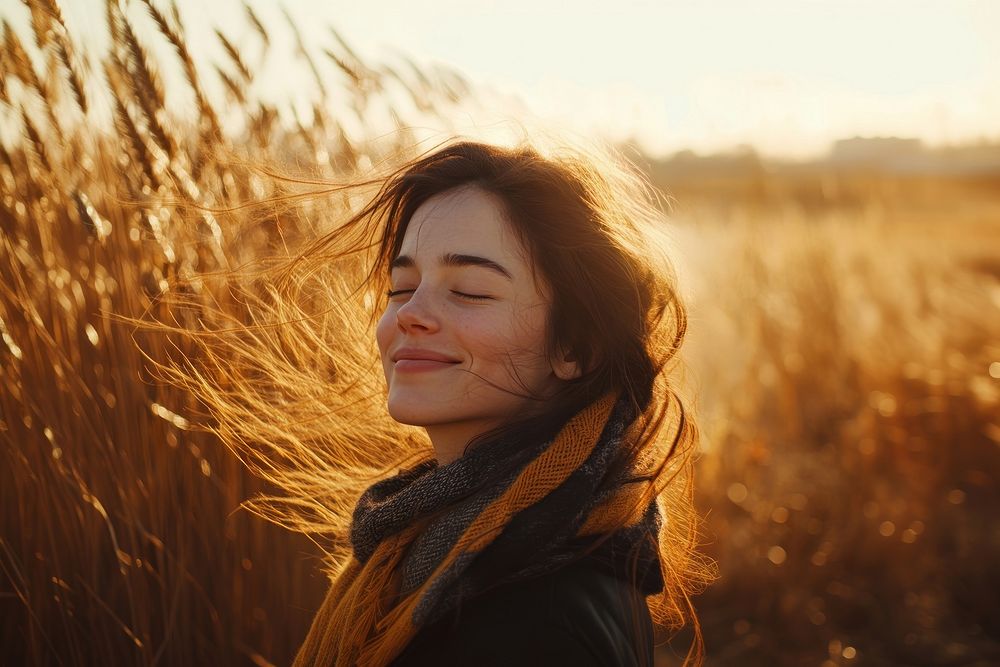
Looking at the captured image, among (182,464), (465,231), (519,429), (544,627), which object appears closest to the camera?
(544,627)

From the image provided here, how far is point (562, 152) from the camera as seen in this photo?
173 cm

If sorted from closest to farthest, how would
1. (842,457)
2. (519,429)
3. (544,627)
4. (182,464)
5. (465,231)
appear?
Result: 1. (544,627)
2. (519,429)
3. (465,231)
4. (182,464)
5. (842,457)

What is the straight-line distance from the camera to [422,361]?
4.84 feet

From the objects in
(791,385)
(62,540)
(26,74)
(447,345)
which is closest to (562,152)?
(447,345)

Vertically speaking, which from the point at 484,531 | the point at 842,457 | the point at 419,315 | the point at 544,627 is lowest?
the point at 842,457

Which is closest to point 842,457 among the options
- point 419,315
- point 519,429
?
point 519,429

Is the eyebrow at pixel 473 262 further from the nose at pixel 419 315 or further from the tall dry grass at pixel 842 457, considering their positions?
the tall dry grass at pixel 842 457

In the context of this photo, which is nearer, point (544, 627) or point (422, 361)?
point (544, 627)

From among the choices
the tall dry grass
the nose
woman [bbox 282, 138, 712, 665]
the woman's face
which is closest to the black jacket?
woman [bbox 282, 138, 712, 665]

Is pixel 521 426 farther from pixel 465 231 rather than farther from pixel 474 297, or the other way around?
pixel 465 231

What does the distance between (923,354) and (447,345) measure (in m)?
4.53

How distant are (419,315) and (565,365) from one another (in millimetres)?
284

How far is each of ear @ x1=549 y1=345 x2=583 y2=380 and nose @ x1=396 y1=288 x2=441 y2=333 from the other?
8.9 inches

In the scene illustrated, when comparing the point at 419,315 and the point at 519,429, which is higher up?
the point at 419,315
